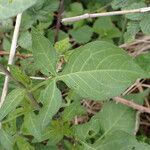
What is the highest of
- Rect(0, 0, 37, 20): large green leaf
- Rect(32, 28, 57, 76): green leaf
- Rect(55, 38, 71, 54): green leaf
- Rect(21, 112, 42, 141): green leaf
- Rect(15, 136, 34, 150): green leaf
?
Rect(0, 0, 37, 20): large green leaf

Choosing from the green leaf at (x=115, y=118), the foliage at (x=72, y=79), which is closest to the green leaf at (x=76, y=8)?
the foliage at (x=72, y=79)

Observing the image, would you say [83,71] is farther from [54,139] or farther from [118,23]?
[118,23]

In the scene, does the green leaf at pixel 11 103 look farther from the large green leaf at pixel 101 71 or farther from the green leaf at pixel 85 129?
the green leaf at pixel 85 129

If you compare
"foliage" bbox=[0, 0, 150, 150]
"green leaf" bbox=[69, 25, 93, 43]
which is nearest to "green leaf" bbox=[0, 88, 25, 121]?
"foliage" bbox=[0, 0, 150, 150]

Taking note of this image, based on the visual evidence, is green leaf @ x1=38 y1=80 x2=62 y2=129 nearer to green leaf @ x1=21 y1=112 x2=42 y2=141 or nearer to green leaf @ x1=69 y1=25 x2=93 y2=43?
green leaf @ x1=21 y1=112 x2=42 y2=141

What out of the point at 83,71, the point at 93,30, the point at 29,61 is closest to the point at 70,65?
the point at 83,71

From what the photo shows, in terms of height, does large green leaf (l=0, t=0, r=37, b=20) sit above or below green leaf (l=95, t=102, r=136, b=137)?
above

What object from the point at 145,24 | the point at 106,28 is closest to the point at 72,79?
the point at 145,24
